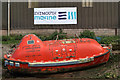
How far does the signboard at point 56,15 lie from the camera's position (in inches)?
560

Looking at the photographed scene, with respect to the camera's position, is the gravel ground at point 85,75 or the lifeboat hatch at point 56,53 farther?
the lifeboat hatch at point 56,53

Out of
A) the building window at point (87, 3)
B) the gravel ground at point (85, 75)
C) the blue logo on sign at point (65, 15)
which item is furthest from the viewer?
the building window at point (87, 3)

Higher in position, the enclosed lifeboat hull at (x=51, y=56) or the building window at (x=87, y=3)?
the building window at (x=87, y=3)

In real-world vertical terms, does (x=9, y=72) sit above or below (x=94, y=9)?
below

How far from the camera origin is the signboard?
14219mm

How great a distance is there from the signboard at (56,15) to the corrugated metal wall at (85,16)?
0.34m

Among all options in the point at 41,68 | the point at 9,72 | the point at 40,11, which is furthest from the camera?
the point at 40,11

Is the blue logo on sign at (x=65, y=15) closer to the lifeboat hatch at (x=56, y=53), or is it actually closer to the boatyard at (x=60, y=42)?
the boatyard at (x=60, y=42)

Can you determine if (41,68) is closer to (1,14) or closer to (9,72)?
(9,72)

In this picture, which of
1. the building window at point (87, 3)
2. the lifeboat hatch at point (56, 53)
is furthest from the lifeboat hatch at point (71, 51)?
the building window at point (87, 3)

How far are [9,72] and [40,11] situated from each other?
715 centimetres

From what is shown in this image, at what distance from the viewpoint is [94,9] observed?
1452 centimetres

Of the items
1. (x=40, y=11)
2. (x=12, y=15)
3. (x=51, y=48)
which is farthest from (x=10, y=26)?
(x=51, y=48)

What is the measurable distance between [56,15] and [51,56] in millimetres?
6893
